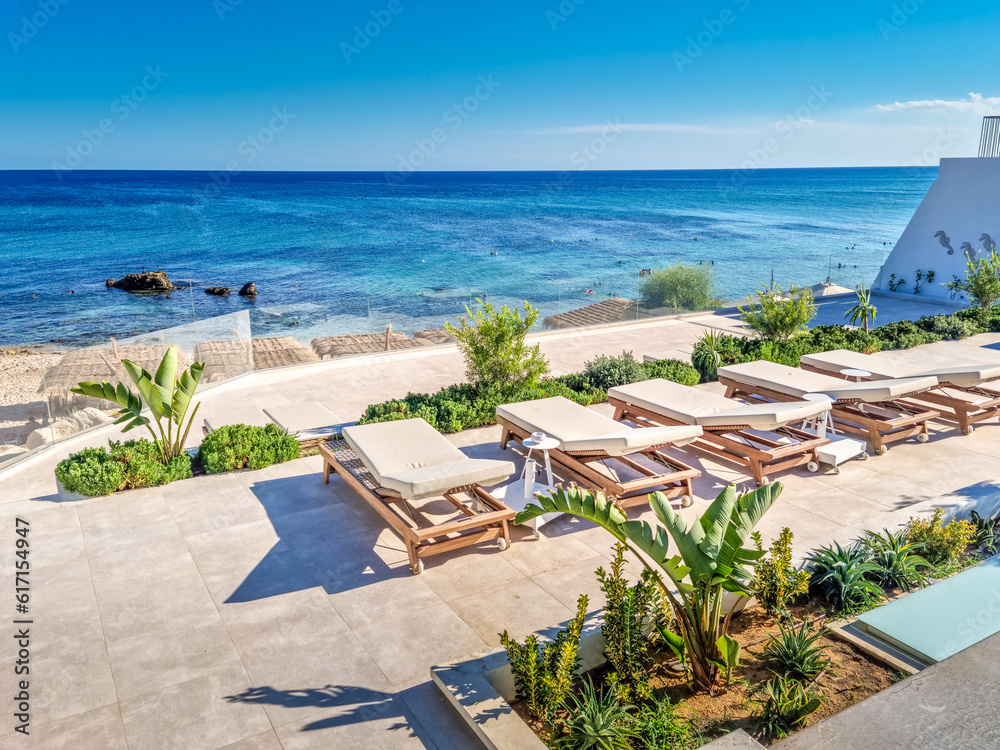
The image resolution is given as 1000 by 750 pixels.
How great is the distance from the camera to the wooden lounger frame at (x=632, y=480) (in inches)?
250

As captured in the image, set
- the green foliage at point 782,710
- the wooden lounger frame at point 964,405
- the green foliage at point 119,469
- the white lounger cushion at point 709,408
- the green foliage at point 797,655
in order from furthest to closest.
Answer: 1. the wooden lounger frame at point 964,405
2. the white lounger cushion at point 709,408
3. the green foliage at point 119,469
4. the green foliage at point 797,655
5. the green foliage at point 782,710

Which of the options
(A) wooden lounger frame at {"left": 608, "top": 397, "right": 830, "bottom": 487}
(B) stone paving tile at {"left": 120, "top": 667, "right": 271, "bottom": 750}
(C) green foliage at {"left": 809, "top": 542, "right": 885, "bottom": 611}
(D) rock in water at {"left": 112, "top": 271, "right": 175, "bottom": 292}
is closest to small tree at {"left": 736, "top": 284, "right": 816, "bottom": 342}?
(A) wooden lounger frame at {"left": 608, "top": 397, "right": 830, "bottom": 487}

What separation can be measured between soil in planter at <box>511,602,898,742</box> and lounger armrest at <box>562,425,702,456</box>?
216 centimetres

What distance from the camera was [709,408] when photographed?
25.4 feet

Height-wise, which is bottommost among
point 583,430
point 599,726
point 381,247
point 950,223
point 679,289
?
point 599,726

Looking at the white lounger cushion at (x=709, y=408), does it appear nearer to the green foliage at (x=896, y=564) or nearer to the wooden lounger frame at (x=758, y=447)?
the wooden lounger frame at (x=758, y=447)

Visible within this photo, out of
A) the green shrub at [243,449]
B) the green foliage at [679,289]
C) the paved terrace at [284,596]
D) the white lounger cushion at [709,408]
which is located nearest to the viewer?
the paved terrace at [284,596]

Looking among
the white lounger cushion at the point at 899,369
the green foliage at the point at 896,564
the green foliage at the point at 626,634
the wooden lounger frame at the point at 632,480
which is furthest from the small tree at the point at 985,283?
the green foliage at the point at 626,634

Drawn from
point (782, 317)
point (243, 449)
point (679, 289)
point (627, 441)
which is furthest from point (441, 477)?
point (679, 289)

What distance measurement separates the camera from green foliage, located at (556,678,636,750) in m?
3.32

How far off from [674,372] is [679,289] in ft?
23.9

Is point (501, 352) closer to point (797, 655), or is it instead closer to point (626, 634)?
point (626, 634)

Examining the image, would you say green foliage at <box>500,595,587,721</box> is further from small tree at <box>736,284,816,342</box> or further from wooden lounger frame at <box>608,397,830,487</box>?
small tree at <box>736,284,816,342</box>

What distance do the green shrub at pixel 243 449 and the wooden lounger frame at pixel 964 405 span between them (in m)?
7.18
